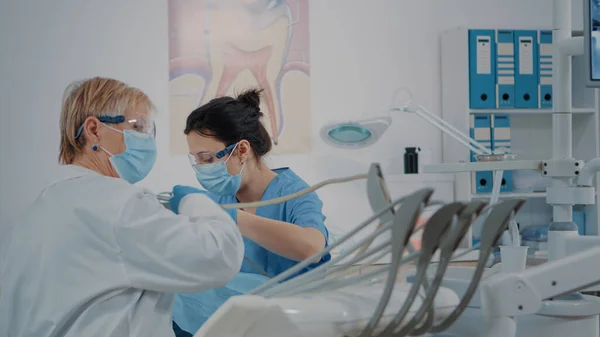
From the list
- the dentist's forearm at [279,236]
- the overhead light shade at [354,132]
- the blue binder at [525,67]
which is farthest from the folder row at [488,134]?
the dentist's forearm at [279,236]

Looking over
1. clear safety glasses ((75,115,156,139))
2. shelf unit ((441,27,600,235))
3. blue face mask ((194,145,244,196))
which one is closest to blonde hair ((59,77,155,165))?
clear safety glasses ((75,115,156,139))

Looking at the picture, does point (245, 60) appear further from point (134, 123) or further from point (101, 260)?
point (101, 260)

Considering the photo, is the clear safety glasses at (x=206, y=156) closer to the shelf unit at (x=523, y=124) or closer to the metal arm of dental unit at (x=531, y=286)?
the metal arm of dental unit at (x=531, y=286)

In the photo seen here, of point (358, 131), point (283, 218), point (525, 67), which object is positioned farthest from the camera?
point (525, 67)

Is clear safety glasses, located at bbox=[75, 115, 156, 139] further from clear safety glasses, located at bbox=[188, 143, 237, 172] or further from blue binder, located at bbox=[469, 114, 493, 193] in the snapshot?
blue binder, located at bbox=[469, 114, 493, 193]

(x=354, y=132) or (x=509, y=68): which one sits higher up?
(x=509, y=68)

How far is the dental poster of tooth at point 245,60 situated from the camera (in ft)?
12.4

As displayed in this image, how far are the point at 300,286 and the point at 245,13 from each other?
3.08m

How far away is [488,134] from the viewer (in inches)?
152

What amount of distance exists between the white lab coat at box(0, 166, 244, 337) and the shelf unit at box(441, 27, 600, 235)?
2762mm

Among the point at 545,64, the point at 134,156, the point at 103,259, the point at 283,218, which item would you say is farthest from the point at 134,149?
the point at 545,64

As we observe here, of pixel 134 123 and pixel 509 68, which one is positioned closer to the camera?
pixel 134 123

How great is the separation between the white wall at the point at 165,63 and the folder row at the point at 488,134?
0.94 ft

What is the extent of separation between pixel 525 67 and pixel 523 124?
1.43 ft
